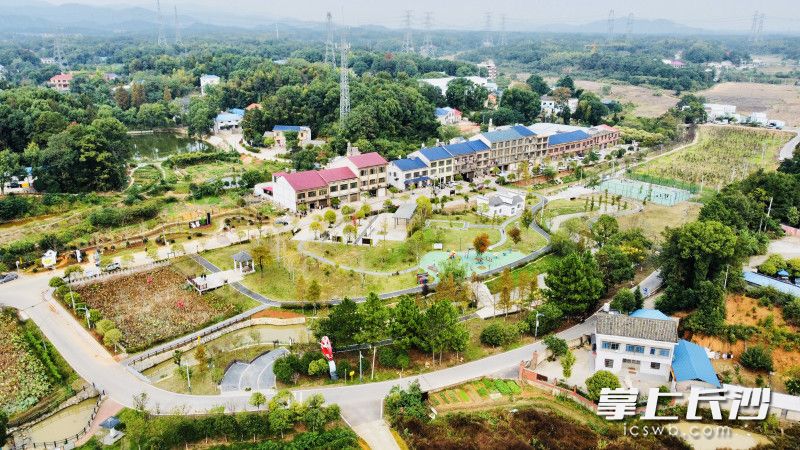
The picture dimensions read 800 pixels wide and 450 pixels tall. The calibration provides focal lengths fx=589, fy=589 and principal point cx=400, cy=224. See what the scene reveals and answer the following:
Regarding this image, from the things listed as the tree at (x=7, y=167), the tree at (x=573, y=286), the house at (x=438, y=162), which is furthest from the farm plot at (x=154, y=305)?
the house at (x=438, y=162)

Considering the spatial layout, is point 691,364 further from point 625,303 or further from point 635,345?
point 625,303

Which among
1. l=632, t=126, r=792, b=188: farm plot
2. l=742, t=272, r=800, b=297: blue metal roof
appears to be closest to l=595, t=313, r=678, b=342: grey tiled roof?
l=742, t=272, r=800, b=297: blue metal roof

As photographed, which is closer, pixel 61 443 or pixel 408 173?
pixel 61 443

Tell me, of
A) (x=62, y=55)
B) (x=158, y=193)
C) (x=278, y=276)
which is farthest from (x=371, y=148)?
(x=62, y=55)

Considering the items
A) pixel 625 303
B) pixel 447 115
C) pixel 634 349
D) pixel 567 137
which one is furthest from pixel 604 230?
pixel 447 115

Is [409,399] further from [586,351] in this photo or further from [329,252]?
[329,252]
